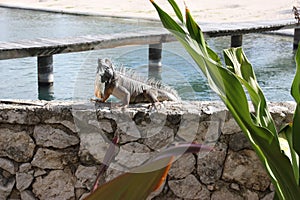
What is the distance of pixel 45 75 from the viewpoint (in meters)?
6.62

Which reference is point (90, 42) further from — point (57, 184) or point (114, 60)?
point (57, 184)

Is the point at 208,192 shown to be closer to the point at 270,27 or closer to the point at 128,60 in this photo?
the point at 128,60

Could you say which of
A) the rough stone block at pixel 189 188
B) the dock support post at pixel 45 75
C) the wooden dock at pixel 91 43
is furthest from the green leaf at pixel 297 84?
the dock support post at pixel 45 75

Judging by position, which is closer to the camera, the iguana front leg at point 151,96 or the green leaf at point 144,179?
the green leaf at point 144,179

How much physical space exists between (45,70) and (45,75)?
57 mm

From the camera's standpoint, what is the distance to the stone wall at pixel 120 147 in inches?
110

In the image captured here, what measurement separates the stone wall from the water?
1.80 ft

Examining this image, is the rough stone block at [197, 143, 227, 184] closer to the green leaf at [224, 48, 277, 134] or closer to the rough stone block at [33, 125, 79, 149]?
the rough stone block at [33, 125, 79, 149]

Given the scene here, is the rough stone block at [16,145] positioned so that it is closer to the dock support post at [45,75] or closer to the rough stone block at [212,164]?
the rough stone block at [212,164]

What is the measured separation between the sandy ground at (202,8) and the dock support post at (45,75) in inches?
287

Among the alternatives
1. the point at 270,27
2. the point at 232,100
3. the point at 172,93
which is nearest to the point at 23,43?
the point at 172,93

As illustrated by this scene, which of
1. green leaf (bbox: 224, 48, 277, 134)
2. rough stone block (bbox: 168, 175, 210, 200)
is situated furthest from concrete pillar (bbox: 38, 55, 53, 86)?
green leaf (bbox: 224, 48, 277, 134)

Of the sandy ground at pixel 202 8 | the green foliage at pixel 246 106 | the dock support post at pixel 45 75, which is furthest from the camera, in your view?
the sandy ground at pixel 202 8

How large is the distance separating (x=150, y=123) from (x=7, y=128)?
2.27 feet
